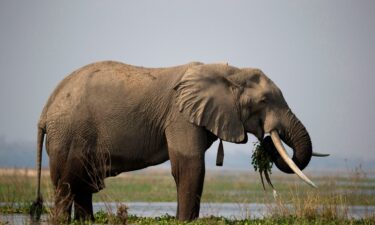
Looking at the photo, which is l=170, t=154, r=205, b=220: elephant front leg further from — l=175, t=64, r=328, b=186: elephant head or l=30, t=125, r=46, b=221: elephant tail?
l=30, t=125, r=46, b=221: elephant tail

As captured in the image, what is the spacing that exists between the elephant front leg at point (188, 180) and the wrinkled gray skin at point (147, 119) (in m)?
0.44

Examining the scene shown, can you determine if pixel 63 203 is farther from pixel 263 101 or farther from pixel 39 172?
pixel 263 101

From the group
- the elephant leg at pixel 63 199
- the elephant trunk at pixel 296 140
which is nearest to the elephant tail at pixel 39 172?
the elephant leg at pixel 63 199

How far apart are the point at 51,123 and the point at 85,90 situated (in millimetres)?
917

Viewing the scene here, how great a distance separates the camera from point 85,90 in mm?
18578

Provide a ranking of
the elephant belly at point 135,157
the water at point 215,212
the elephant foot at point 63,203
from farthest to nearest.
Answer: the water at point 215,212
the elephant belly at point 135,157
the elephant foot at point 63,203

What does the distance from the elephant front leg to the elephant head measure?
0.80 metres

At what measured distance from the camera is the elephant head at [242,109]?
18.2 metres

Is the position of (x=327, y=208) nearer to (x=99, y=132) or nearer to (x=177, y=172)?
(x=177, y=172)

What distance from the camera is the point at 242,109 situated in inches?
733

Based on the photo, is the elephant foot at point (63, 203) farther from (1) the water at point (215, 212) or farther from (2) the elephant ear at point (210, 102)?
(2) the elephant ear at point (210, 102)

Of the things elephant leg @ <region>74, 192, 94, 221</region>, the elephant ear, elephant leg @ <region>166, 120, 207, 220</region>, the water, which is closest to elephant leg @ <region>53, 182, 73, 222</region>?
elephant leg @ <region>74, 192, 94, 221</region>

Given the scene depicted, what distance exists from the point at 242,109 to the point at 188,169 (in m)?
1.73

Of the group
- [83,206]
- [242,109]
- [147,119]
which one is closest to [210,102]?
[242,109]
